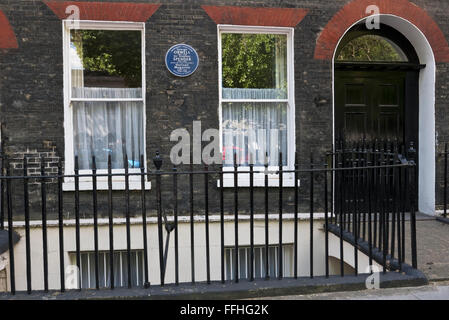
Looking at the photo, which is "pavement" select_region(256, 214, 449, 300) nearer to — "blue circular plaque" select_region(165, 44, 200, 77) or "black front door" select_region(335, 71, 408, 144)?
"black front door" select_region(335, 71, 408, 144)

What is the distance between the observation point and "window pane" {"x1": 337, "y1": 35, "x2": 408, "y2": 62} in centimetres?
690

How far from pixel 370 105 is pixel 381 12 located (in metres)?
1.57

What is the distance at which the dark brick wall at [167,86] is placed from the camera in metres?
5.73

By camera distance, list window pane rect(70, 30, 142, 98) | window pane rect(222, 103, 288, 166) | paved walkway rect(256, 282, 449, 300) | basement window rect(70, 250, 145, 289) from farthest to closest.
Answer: window pane rect(222, 103, 288, 166)
window pane rect(70, 30, 142, 98)
basement window rect(70, 250, 145, 289)
paved walkway rect(256, 282, 449, 300)

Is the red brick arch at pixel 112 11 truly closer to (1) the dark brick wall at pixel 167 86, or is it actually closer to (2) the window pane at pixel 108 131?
(1) the dark brick wall at pixel 167 86

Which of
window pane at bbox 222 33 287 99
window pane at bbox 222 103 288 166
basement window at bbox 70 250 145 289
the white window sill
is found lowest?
basement window at bbox 70 250 145 289

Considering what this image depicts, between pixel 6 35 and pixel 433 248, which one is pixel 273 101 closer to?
pixel 433 248

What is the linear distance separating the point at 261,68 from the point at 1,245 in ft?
15.1

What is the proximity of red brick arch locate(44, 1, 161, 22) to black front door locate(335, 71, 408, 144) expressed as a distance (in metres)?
3.44

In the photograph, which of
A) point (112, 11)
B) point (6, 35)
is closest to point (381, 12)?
point (112, 11)

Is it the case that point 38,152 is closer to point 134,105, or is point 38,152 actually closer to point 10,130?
point 10,130

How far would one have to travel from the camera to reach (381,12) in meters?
6.43

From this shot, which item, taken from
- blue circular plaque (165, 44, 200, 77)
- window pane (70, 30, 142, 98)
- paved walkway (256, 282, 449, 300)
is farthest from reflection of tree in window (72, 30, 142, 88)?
paved walkway (256, 282, 449, 300)

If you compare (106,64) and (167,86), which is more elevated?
(106,64)
